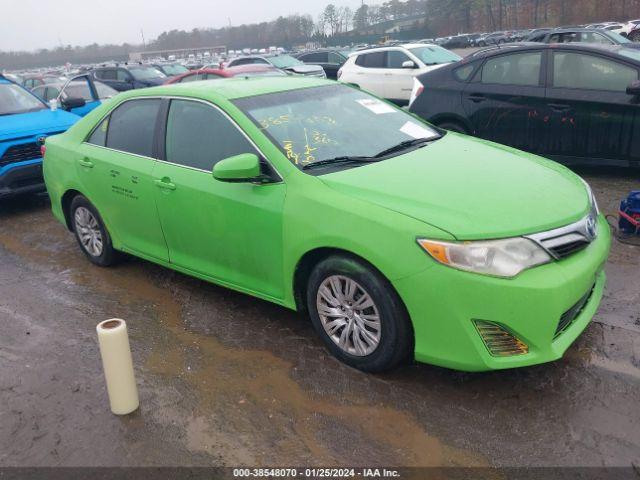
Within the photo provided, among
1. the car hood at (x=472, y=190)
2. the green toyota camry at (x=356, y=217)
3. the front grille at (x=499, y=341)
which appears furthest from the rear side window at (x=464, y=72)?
the front grille at (x=499, y=341)

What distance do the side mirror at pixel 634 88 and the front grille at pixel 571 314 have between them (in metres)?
3.63

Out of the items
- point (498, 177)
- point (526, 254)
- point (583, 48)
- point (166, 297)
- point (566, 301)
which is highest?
point (583, 48)

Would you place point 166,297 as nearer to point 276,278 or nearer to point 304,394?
point 276,278

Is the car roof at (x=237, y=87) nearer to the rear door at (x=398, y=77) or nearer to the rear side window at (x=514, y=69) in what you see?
the rear side window at (x=514, y=69)

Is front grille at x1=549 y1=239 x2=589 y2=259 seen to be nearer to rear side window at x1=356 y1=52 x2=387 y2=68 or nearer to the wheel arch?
the wheel arch

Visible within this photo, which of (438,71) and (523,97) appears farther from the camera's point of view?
(438,71)

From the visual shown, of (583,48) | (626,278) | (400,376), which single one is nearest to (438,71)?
(583,48)

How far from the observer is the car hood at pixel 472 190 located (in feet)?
9.86

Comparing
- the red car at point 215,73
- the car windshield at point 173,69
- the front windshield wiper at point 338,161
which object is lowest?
the car windshield at point 173,69

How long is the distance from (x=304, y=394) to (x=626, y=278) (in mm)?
2653

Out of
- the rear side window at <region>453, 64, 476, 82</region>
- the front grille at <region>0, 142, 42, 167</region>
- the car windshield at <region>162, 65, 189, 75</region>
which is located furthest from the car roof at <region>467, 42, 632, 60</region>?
the car windshield at <region>162, 65, 189, 75</region>

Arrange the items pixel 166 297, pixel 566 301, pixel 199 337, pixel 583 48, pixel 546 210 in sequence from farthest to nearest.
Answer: pixel 583 48 → pixel 166 297 → pixel 199 337 → pixel 546 210 → pixel 566 301

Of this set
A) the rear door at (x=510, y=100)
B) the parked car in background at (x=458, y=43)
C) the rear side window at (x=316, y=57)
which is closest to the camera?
the rear door at (x=510, y=100)

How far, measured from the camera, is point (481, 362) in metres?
2.92
